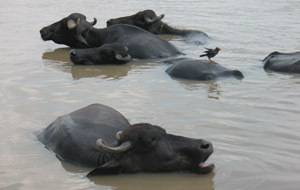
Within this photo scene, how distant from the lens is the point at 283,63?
10008 millimetres

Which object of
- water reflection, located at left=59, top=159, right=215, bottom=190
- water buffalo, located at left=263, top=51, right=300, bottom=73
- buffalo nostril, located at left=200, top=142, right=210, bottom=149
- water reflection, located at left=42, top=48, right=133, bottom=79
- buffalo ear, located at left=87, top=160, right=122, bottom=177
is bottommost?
water reflection, located at left=42, top=48, right=133, bottom=79

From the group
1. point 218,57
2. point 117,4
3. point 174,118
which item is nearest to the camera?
point 174,118

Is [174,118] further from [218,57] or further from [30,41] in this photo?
[30,41]

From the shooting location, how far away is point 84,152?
555 centimetres

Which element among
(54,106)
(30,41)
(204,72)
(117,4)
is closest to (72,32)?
(30,41)

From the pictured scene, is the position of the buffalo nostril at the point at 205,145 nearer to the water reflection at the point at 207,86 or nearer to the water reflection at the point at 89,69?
the water reflection at the point at 207,86

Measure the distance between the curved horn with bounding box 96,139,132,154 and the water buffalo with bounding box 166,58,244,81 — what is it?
4.34m

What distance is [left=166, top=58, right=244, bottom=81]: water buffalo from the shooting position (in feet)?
30.5

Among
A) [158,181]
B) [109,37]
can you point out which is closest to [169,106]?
[158,181]

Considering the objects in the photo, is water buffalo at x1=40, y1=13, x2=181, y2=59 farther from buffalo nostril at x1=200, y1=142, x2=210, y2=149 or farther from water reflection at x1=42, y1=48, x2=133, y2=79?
buffalo nostril at x1=200, y1=142, x2=210, y2=149

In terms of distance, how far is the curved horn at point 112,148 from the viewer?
492cm

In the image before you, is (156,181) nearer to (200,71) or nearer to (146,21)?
(200,71)

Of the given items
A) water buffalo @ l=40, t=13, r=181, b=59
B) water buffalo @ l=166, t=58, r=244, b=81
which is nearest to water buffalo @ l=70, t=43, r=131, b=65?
water buffalo @ l=40, t=13, r=181, b=59

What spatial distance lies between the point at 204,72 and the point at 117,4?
13.9 meters
